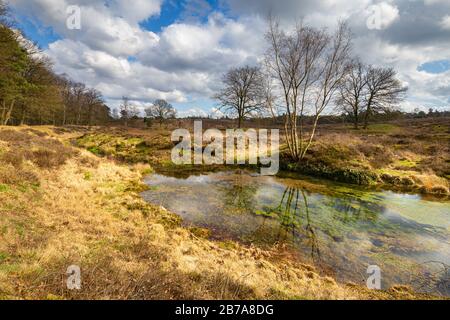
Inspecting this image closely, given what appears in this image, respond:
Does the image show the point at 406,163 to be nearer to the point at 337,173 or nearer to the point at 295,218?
the point at 337,173

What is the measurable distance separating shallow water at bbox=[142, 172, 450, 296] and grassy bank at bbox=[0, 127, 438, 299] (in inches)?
37.0

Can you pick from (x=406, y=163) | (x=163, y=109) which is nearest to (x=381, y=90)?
(x=406, y=163)

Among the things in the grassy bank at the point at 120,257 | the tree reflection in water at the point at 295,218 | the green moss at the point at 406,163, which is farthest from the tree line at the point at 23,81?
the green moss at the point at 406,163

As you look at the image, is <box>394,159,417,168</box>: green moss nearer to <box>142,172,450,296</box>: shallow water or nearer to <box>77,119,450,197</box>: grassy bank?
<box>77,119,450,197</box>: grassy bank

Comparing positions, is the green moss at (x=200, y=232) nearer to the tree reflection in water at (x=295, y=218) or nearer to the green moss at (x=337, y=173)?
the tree reflection in water at (x=295, y=218)

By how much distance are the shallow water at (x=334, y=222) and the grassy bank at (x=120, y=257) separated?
939 millimetres

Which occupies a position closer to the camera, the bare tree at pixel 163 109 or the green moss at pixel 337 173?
the green moss at pixel 337 173

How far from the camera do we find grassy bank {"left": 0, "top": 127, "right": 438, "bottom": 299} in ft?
12.5

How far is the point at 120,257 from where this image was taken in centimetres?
A: 506

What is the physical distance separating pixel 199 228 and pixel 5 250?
16.7 ft

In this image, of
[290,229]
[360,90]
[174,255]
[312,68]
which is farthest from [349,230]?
[360,90]

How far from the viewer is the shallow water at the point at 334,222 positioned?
6566mm

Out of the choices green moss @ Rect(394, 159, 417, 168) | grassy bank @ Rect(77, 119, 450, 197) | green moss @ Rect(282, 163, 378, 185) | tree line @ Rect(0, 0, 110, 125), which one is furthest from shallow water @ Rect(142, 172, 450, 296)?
tree line @ Rect(0, 0, 110, 125)
